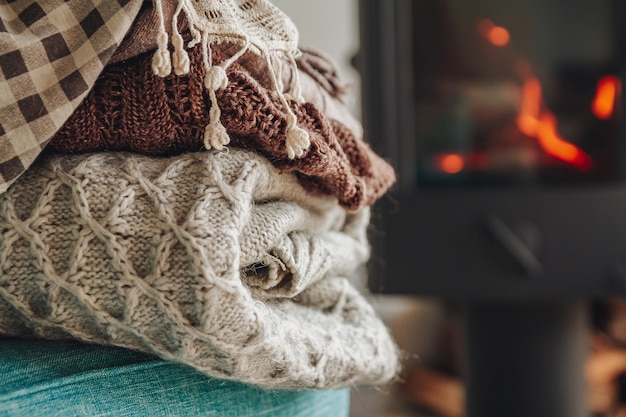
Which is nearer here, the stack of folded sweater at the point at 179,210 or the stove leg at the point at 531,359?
the stack of folded sweater at the point at 179,210

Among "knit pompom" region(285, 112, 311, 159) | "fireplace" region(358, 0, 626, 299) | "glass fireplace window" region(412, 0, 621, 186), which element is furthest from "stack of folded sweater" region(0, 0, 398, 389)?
"glass fireplace window" region(412, 0, 621, 186)

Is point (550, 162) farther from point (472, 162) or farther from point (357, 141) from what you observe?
point (357, 141)

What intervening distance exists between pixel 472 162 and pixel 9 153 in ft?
2.90

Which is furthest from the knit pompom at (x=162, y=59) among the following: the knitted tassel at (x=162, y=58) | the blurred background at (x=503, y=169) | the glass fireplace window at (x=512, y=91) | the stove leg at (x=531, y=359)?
the stove leg at (x=531, y=359)

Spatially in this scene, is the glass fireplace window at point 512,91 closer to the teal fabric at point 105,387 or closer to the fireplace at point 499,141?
the fireplace at point 499,141

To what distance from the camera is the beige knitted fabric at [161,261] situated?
1.23ft

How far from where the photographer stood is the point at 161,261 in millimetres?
375

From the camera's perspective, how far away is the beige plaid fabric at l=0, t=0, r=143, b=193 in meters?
0.38

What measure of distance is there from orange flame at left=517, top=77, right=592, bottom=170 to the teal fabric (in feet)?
2.68

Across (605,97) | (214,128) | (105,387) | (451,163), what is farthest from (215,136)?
(605,97)

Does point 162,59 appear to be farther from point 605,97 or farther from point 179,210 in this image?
point 605,97

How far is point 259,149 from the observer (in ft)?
1.44

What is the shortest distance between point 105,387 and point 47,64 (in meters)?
0.19

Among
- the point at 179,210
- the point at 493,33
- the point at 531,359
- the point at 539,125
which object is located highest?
the point at 493,33
